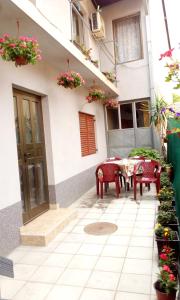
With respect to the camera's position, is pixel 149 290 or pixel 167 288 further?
pixel 149 290

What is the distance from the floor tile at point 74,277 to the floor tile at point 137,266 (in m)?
0.49

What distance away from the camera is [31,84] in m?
4.73

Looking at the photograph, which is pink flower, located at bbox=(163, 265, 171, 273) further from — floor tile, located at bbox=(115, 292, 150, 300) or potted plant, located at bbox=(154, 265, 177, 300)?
floor tile, located at bbox=(115, 292, 150, 300)

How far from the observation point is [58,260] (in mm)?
3406

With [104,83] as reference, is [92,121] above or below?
below

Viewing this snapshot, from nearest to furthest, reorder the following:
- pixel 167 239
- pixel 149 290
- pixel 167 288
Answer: pixel 167 288 < pixel 149 290 < pixel 167 239

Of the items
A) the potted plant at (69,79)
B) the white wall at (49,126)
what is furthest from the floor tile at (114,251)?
the potted plant at (69,79)

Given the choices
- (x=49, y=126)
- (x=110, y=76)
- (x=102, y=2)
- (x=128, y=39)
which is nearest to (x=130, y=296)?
(x=49, y=126)

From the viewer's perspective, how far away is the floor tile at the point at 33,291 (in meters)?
2.61

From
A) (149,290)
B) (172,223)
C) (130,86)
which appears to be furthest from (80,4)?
(149,290)

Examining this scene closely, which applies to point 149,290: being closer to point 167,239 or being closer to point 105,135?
point 167,239

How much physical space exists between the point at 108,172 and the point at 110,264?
3413mm

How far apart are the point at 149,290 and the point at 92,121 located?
685cm

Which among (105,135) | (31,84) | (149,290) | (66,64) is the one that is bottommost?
(149,290)
